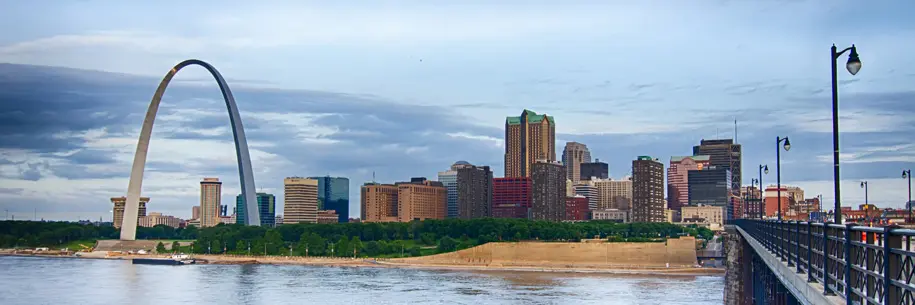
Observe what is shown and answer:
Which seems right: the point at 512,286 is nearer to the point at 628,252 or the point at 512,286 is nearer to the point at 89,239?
the point at 628,252

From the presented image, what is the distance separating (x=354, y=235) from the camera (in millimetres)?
155750

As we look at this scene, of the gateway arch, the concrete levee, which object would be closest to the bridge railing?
the gateway arch

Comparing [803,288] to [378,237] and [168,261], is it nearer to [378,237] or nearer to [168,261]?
[168,261]

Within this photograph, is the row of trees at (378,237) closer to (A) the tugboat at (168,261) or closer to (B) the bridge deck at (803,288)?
(A) the tugboat at (168,261)

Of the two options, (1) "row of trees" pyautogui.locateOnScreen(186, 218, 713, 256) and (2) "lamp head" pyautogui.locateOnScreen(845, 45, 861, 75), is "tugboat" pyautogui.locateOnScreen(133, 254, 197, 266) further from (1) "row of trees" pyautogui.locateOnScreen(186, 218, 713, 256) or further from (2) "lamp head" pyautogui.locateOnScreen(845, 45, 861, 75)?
(2) "lamp head" pyautogui.locateOnScreen(845, 45, 861, 75)

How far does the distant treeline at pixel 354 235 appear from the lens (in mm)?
145000

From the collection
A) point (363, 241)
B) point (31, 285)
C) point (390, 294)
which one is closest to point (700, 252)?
point (363, 241)

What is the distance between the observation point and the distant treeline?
476 feet

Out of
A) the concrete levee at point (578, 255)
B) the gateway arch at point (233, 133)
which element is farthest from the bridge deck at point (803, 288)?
the concrete levee at point (578, 255)

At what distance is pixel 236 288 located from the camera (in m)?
78.9

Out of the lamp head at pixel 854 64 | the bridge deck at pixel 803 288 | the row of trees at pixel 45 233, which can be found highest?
the lamp head at pixel 854 64

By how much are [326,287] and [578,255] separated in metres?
59.5

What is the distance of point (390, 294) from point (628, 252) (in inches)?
2637

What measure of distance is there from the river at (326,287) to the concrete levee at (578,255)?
69.4 ft
